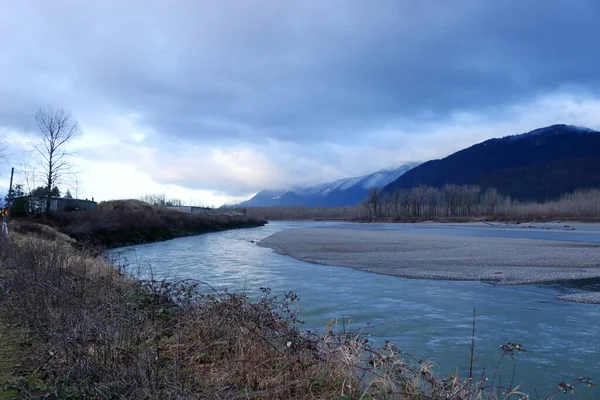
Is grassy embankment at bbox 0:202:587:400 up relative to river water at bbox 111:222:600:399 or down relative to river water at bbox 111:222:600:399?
up

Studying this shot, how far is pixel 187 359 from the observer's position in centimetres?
614

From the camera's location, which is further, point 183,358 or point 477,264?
point 477,264

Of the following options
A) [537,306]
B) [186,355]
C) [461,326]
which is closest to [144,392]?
[186,355]

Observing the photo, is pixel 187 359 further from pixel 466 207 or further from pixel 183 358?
pixel 466 207

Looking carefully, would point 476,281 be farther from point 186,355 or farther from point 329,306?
point 186,355

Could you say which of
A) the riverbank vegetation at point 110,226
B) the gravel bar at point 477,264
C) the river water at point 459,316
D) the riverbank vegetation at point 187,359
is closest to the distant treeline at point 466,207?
the riverbank vegetation at point 110,226

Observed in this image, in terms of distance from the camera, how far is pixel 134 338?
6.23 m

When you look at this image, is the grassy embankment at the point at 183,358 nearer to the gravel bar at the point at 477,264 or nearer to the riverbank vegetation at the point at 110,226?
the gravel bar at the point at 477,264

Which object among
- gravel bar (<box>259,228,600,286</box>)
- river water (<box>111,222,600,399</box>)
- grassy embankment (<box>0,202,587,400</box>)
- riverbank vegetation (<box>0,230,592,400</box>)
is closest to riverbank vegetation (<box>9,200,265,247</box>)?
gravel bar (<box>259,228,600,286</box>)

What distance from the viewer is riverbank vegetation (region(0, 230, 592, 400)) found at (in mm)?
4777

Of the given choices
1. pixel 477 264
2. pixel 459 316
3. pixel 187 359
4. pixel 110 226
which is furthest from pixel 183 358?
pixel 110 226

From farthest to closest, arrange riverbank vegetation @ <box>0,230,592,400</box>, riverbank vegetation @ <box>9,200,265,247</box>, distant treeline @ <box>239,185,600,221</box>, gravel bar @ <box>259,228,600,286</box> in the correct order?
1. distant treeline @ <box>239,185,600,221</box>
2. riverbank vegetation @ <box>9,200,265,247</box>
3. gravel bar @ <box>259,228,600,286</box>
4. riverbank vegetation @ <box>0,230,592,400</box>

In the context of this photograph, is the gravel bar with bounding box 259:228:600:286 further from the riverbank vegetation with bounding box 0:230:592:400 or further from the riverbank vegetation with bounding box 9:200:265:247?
the riverbank vegetation with bounding box 9:200:265:247

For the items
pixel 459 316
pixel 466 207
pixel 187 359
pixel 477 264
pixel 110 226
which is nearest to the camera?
pixel 187 359
